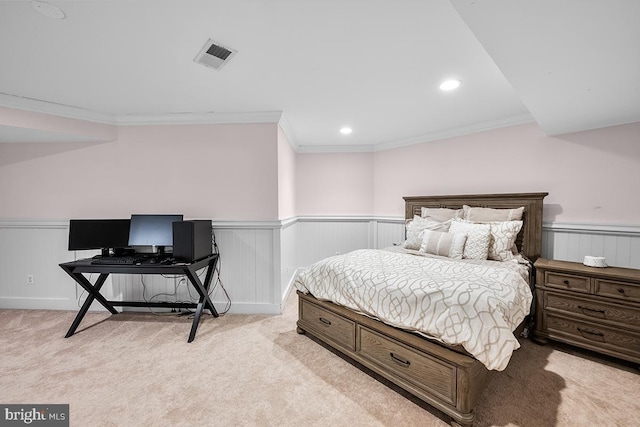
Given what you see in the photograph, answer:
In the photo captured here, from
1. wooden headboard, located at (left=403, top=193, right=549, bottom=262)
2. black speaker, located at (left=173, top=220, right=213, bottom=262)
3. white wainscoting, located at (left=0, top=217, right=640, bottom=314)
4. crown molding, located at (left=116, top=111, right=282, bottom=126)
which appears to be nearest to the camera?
black speaker, located at (left=173, top=220, right=213, bottom=262)

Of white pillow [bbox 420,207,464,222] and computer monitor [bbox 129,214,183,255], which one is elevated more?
white pillow [bbox 420,207,464,222]

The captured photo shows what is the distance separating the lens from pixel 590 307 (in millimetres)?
2211

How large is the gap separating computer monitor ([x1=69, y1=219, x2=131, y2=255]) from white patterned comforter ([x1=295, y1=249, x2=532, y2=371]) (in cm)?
217

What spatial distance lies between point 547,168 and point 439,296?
2351 mm

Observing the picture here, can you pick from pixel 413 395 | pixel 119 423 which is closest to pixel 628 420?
pixel 413 395

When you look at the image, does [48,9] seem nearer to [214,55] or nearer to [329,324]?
[214,55]

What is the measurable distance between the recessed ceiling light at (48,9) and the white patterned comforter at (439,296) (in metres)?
2.41

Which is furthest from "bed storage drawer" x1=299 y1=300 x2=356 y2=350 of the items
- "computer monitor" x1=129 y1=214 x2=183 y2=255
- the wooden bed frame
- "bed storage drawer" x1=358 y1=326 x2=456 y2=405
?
"computer monitor" x1=129 y1=214 x2=183 y2=255

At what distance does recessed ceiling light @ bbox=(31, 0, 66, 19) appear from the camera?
4.52 ft

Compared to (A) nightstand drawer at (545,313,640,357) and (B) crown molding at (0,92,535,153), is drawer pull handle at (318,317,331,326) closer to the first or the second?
(A) nightstand drawer at (545,313,640,357)

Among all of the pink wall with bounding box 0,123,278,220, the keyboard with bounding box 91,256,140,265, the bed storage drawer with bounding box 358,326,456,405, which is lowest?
the bed storage drawer with bounding box 358,326,456,405

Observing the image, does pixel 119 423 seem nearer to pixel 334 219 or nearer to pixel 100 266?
pixel 100 266

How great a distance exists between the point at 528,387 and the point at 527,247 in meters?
1.51

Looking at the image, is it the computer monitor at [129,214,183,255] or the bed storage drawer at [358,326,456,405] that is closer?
the bed storage drawer at [358,326,456,405]
